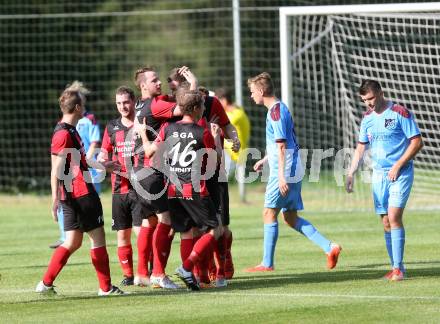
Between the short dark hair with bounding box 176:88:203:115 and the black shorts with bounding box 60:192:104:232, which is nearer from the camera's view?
the black shorts with bounding box 60:192:104:232

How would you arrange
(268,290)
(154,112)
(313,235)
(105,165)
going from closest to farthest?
(268,290), (154,112), (105,165), (313,235)

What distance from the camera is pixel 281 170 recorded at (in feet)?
40.3

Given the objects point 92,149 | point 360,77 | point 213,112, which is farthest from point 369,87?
point 360,77

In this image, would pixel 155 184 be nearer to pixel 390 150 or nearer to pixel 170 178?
pixel 170 178

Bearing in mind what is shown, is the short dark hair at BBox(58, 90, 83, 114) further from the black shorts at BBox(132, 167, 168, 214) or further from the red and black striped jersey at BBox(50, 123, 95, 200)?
the black shorts at BBox(132, 167, 168, 214)

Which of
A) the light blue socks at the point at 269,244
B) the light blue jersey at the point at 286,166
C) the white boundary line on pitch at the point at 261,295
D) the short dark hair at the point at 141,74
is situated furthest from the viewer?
the light blue socks at the point at 269,244

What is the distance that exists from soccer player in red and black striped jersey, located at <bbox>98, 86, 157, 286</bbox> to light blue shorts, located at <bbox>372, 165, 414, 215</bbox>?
2445 millimetres

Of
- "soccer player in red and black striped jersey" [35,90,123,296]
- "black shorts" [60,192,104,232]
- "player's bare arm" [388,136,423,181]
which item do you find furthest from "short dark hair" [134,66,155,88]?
"player's bare arm" [388,136,423,181]

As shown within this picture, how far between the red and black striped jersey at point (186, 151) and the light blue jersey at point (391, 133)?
2.06 m

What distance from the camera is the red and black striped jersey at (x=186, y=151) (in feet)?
34.6

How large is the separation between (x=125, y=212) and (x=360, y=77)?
10.1m

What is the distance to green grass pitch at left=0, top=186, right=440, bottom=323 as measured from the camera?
919 cm

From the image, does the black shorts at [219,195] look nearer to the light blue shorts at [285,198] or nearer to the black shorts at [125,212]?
the black shorts at [125,212]

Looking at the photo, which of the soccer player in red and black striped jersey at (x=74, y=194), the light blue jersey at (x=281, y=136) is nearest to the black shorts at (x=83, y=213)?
the soccer player in red and black striped jersey at (x=74, y=194)
